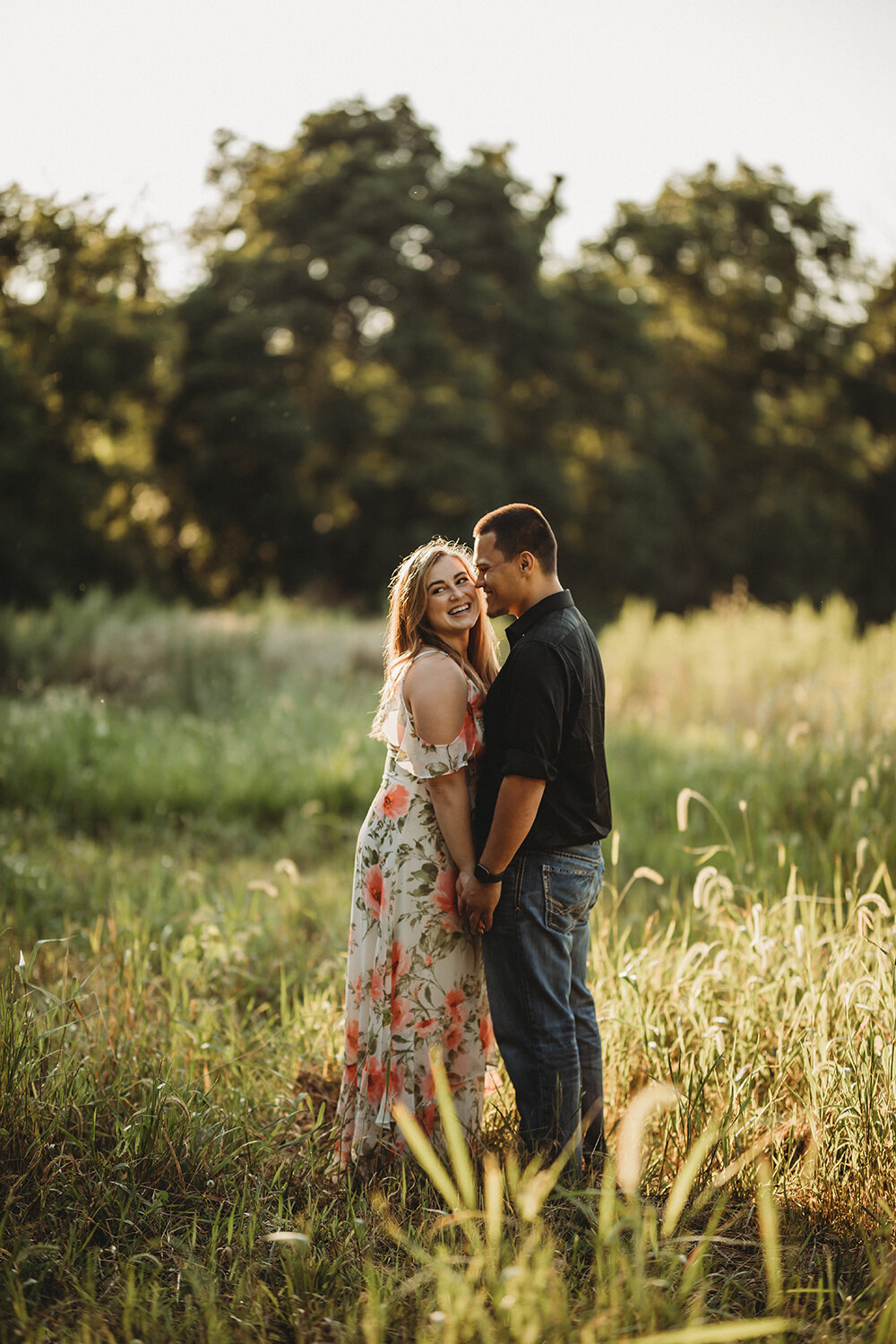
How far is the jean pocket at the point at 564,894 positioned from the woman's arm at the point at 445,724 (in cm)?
24

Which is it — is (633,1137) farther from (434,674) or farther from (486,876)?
(434,674)

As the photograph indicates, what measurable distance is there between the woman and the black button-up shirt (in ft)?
0.31

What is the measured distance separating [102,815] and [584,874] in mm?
5255

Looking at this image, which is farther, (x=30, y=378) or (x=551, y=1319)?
(x=30, y=378)

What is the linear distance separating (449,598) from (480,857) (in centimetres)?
78

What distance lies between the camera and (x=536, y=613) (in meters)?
2.84

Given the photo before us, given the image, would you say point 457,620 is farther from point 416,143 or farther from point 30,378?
point 416,143

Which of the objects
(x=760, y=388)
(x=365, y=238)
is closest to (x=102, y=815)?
(x=365, y=238)

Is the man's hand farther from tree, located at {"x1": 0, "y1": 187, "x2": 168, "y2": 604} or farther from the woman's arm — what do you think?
tree, located at {"x1": 0, "y1": 187, "x2": 168, "y2": 604}

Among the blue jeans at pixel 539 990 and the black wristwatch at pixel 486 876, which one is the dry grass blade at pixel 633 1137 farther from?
the black wristwatch at pixel 486 876

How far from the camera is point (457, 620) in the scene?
9.41ft

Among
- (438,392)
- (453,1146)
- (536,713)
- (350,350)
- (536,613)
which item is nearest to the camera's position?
(453,1146)

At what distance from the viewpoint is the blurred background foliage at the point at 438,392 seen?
19562mm

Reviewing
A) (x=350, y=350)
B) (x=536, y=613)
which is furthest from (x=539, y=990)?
(x=350, y=350)
